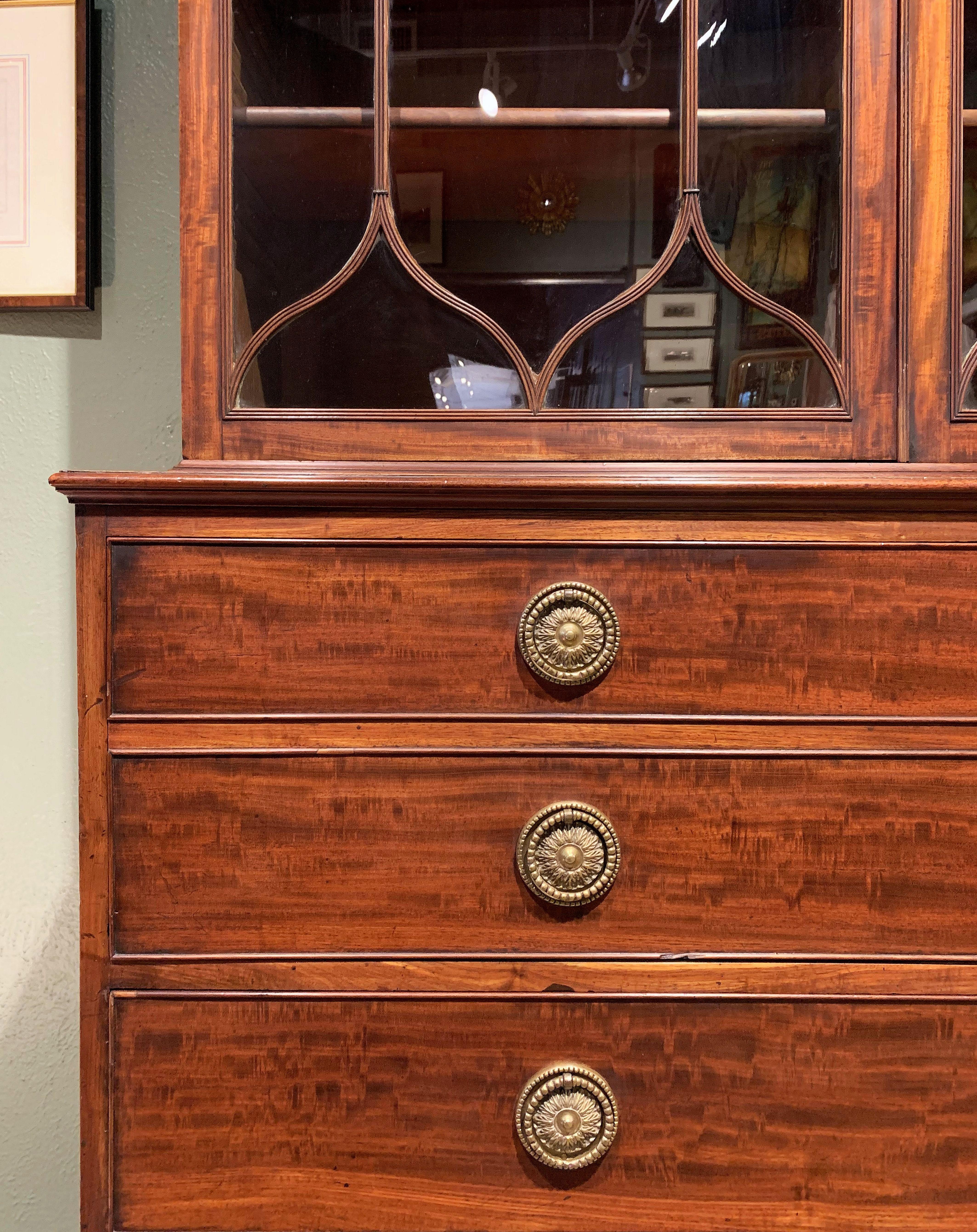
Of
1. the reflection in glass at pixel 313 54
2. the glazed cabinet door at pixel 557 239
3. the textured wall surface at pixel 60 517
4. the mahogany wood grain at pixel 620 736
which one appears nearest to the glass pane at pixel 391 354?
the glazed cabinet door at pixel 557 239

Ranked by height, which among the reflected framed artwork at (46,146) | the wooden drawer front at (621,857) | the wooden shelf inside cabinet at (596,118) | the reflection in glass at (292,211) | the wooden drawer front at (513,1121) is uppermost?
the reflected framed artwork at (46,146)

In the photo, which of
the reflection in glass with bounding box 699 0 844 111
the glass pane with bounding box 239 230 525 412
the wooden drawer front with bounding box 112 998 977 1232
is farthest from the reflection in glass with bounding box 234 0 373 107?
the wooden drawer front with bounding box 112 998 977 1232

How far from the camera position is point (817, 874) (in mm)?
528

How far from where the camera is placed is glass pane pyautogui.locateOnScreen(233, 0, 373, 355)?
0.56 metres

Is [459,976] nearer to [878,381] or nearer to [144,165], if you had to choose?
[878,381]

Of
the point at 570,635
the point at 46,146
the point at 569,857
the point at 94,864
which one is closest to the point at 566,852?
the point at 569,857

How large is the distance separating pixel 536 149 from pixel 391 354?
0.18m

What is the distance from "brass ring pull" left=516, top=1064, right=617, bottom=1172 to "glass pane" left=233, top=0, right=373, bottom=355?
51 centimetres

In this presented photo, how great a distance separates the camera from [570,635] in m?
0.52

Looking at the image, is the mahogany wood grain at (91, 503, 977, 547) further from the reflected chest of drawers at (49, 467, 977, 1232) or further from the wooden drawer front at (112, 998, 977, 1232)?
the wooden drawer front at (112, 998, 977, 1232)

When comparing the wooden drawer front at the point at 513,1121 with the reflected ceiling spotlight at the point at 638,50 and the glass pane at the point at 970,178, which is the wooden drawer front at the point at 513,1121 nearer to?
the glass pane at the point at 970,178

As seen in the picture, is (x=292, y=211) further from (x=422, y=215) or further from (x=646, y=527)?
(x=646, y=527)

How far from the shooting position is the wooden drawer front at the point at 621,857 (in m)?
0.52

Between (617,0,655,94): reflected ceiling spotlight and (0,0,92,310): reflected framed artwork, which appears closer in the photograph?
(617,0,655,94): reflected ceiling spotlight
